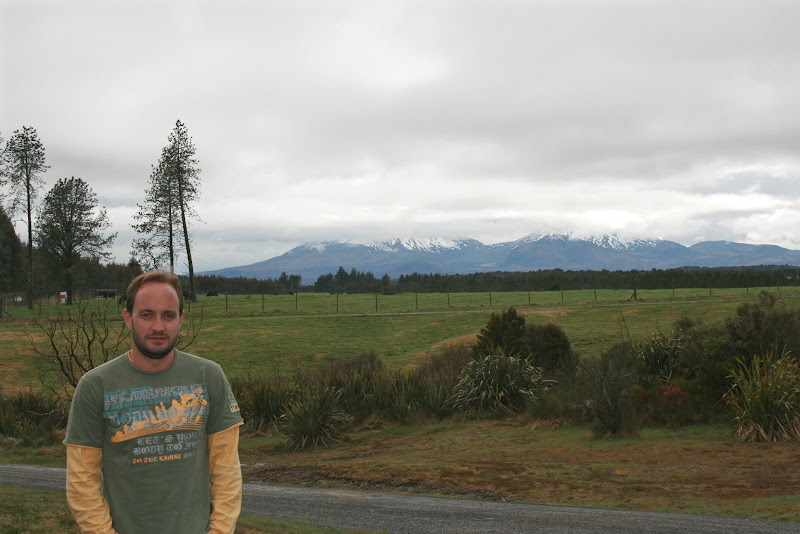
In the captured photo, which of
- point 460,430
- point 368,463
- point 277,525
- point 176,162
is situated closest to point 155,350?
point 277,525

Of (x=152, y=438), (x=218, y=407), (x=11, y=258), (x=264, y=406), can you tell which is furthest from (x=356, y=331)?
(x=11, y=258)

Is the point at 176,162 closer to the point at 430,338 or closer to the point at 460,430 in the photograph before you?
the point at 430,338

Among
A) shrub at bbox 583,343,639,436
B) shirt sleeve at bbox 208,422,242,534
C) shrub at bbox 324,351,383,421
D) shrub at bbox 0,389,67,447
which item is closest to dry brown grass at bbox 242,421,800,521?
shrub at bbox 583,343,639,436

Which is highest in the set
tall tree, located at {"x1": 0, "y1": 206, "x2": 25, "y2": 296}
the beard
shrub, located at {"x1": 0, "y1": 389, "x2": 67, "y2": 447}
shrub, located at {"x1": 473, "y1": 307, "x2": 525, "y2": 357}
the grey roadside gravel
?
tall tree, located at {"x1": 0, "y1": 206, "x2": 25, "y2": 296}

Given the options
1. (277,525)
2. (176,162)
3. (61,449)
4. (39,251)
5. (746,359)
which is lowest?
(61,449)

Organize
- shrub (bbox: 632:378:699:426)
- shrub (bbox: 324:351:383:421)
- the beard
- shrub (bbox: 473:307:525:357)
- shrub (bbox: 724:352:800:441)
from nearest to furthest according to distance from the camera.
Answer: the beard, shrub (bbox: 724:352:800:441), shrub (bbox: 632:378:699:426), shrub (bbox: 324:351:383:421), shrub (bbox: 473:307:525:357)

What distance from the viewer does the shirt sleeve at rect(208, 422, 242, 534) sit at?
3104 millimetres

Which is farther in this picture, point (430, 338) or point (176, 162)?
point (176, 162)

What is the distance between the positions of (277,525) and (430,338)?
2688 cm

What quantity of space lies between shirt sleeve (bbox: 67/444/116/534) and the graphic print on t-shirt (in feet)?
0.47

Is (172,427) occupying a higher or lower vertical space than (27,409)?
higher

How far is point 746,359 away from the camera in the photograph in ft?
46.5

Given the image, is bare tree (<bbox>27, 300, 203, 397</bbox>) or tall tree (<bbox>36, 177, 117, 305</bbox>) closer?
bare tree (<bbox>27, 300, 203, 397</bbox>)

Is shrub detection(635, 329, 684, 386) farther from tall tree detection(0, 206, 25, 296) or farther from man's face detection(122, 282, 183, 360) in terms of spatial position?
tall tree detection(0, 206, 25, 296)
